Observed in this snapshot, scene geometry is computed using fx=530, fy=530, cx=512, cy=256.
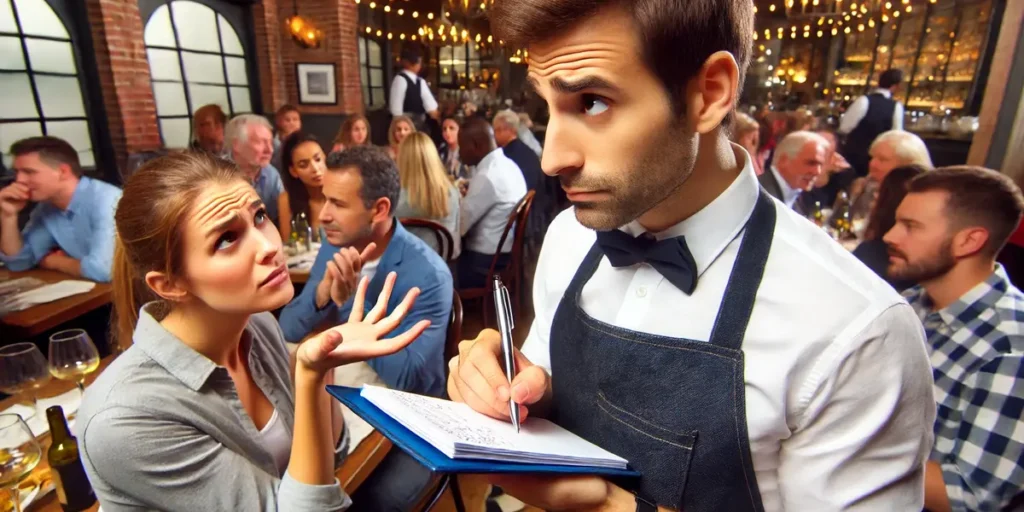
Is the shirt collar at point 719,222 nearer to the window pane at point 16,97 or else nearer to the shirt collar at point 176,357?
the shirt collar at point 176,357

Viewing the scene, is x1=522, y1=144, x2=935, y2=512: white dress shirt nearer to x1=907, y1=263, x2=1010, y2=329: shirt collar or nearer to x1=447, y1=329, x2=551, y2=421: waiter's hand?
x1=447, y1=329, x2=551, y2=421: waiter's hand

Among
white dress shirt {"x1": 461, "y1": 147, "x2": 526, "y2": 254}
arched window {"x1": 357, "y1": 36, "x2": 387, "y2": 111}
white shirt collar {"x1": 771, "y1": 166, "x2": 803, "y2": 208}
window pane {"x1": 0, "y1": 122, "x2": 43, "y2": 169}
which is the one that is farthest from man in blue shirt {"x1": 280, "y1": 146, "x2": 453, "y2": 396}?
arched window {"x1": 357, "y1": 36, "x2": 387, "y2": 111}

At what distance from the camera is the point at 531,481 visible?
828 mm

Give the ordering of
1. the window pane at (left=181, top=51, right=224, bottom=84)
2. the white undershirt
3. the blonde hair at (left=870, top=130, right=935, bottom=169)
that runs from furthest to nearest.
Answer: the window pane at (left=181, top=51, right=224, bottom=84) < the blonde hair at (left=870, top=130, right=935, bottom=169) < the white undershirt

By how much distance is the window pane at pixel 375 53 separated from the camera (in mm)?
9117

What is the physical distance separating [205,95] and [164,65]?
61 centimetres

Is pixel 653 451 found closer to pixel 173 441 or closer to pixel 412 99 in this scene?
pixel 173 441

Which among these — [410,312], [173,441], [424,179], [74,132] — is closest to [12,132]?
[74,132]

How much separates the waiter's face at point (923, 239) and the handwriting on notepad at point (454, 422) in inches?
65.0

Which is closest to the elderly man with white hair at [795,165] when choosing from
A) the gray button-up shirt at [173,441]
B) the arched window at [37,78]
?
the gray button-up shirt at [173,441]

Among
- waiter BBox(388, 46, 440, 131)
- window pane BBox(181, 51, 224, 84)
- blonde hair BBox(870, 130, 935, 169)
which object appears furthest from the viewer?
waiter BBox(388, 46, 440, 131)

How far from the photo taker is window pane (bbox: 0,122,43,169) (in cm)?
399

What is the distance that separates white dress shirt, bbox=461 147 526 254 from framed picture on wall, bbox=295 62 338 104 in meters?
4.73

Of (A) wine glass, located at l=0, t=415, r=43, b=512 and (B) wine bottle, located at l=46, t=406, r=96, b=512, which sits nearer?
(A) wine glass, located at l=0, t=415, r=43, b=512
